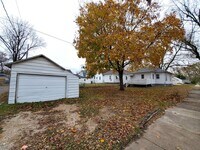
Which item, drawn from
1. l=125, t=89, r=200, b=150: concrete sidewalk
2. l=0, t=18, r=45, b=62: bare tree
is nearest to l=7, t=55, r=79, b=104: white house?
l=125, t=89, r=200, b=150: concrete sidewalk

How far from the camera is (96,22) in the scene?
1108 centimetres

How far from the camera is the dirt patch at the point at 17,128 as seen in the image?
10.8 feet

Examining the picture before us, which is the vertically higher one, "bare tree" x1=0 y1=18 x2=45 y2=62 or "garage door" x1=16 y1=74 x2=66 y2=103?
"bare tree" x1=0 y1=18 x2=45 y2=62

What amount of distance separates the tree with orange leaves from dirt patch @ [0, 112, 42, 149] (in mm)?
6905

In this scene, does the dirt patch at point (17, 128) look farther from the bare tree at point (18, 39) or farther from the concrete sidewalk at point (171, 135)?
the bare tree at point (18, 39)

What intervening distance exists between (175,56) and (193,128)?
27973 mm

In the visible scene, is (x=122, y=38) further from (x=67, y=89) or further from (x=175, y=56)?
(x=175, y=56)

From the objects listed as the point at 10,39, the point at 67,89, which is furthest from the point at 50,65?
the point at 10,39

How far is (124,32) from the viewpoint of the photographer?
9328 millimetres

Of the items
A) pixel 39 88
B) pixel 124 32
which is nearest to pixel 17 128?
pixel 39 88

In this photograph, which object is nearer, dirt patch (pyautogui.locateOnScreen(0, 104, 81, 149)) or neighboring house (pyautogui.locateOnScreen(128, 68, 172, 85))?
dirt patch (pyautogui.locateOnScreen(0, 104, 81, 149))

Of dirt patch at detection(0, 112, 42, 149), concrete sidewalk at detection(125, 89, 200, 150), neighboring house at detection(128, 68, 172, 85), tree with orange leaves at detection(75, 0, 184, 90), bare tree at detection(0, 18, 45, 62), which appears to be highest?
bare tree at detection(0, 18, 45, 62)

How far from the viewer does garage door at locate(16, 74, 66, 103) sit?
7359 mm

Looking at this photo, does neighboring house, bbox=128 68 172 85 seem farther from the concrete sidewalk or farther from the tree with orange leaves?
the concrete sidewalk
